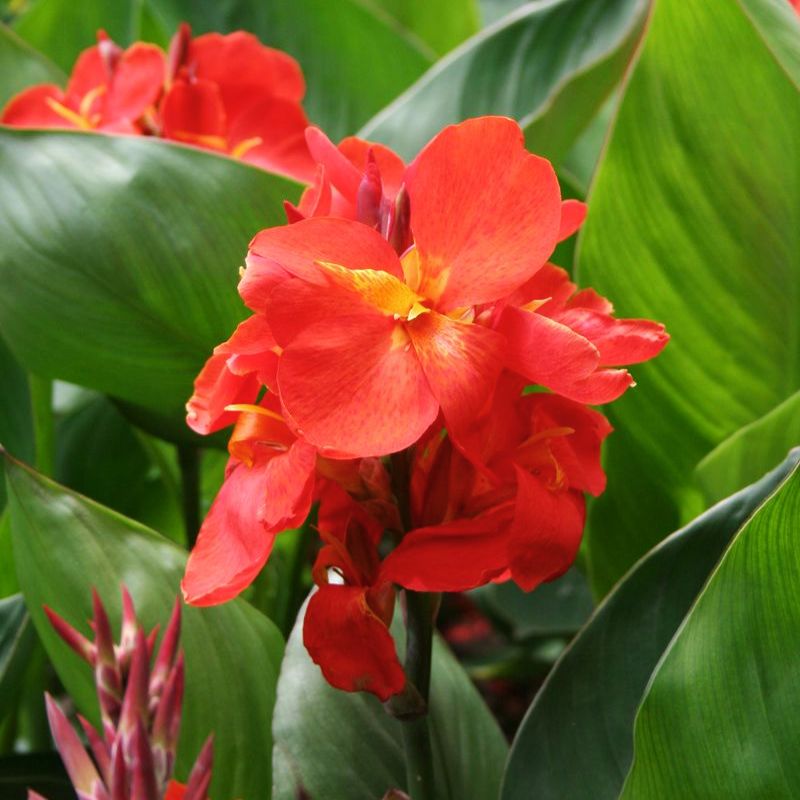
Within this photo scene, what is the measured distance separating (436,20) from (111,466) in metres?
0.61

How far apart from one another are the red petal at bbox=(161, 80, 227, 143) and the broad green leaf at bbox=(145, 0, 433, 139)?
28cm

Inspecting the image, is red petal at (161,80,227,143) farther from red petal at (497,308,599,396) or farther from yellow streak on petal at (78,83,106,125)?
red petal at (497,308,599,396)

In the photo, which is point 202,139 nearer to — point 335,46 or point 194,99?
point 194,99

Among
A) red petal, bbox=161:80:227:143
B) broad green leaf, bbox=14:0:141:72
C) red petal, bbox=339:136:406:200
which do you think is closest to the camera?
red petal, bbox=339:136:406:200

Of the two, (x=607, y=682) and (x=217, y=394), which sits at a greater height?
(x=217, y=394)

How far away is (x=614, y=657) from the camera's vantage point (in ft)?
2.03

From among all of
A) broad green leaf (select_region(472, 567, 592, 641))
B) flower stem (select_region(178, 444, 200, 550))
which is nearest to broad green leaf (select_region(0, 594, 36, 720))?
flower stem (select_region(178, 444, 200, 550))

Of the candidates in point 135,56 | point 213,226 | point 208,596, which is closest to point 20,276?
point 213,226

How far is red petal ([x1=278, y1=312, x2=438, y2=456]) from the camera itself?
42cm

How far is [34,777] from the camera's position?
2.40 feet

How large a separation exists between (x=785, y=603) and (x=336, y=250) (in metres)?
0.24

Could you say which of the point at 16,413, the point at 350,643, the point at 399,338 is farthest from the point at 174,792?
the point at 16,413

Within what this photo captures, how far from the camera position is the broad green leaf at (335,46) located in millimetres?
1081

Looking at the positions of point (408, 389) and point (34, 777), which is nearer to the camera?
point (408, 389)
